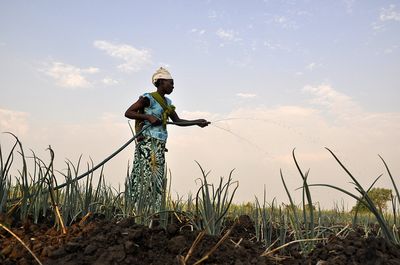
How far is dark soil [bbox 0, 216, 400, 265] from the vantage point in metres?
2.07

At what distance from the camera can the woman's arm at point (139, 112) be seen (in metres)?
4.92

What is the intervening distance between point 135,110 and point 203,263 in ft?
10.8

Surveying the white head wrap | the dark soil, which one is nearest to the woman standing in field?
the white head wrap

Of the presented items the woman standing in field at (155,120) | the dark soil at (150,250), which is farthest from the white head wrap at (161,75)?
the dark soil at (150,250)

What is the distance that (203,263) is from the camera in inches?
82.4

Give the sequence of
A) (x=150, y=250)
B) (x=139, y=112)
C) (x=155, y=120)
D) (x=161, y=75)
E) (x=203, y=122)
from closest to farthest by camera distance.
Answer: (x=150, y=250), (x=155, y=120), (x=203, y=122), (x=139, y=112), (x=161, y=75)

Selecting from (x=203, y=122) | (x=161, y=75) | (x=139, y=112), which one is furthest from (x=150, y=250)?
(x=161, y=75)

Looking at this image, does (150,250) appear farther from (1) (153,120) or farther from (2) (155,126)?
(2) (155,126)

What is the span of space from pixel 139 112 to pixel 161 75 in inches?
20.9

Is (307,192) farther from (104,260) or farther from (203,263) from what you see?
(104,260)

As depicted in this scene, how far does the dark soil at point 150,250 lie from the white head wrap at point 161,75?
3.09 meters

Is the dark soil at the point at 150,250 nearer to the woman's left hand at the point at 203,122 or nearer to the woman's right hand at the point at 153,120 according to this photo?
the woman's right hand at the point at 153,120

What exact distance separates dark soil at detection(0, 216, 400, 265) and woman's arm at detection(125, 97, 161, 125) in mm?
2473

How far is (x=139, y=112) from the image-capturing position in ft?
17.3
